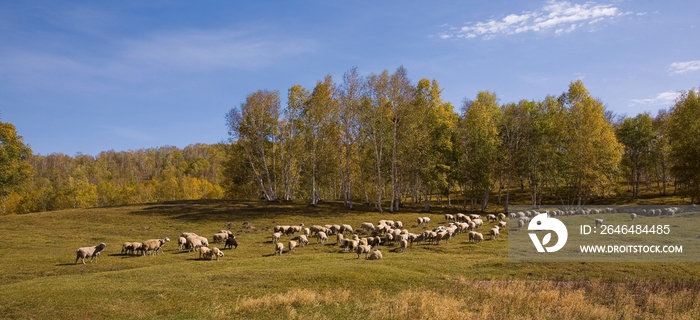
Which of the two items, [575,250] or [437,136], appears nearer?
[575,250]

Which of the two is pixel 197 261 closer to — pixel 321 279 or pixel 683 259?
pixel 321 279

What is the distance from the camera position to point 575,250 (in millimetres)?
32375

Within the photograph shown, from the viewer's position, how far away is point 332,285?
22.7 metres

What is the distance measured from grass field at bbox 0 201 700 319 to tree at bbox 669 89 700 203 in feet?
132

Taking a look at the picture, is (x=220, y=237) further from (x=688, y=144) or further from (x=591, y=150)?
A: (x=688, y=144)

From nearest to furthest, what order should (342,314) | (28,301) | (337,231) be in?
(342,314) → (28,301) → (337,231)

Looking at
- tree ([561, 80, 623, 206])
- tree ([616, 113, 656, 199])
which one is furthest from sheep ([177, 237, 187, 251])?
tree ([616, 113, 656, 199])

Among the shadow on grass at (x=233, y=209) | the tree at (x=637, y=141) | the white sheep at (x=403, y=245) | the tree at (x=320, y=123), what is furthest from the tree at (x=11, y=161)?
the tree at (x=637, y=141)

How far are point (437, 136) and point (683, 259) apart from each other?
131 feet

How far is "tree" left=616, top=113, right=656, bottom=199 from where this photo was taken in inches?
3191

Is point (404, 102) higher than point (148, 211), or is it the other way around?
point (404, 102)

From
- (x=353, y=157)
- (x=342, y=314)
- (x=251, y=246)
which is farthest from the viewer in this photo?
(x=353, y=157)

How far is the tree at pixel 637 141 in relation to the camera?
81.1 m

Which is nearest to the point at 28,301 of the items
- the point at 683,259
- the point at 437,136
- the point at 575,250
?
the point at 575,250
